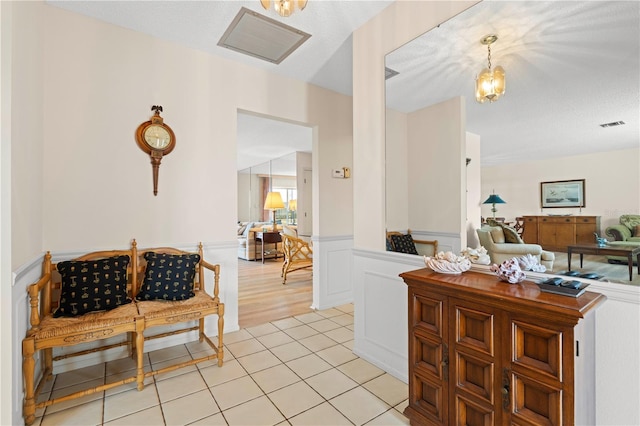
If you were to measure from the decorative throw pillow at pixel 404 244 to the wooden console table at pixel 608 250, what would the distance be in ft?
2.86

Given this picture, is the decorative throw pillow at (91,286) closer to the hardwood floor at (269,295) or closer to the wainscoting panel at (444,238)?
the hardwood floor at (269,295)

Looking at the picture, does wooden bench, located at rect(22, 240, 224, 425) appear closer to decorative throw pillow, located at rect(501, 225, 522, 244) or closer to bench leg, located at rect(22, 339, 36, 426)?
bench leg, located at rect(22, 339, 36, 426)

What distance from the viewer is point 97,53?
235 centimetres

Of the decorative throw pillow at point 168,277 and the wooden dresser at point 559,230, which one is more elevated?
the wooden dresser at point 559,230

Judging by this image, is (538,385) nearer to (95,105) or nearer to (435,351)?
(435,351)

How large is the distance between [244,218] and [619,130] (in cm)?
920

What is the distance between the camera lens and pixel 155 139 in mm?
2525

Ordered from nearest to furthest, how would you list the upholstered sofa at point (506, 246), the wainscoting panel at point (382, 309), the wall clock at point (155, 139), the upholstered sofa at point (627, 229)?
the upholstered sofa at point (627, 229) → the upholstered sofa at point (506, 246) → the wainscoting panel at point (382, 309) → the wall clock at point (155, 139)

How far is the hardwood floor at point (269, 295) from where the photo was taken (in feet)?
11.1

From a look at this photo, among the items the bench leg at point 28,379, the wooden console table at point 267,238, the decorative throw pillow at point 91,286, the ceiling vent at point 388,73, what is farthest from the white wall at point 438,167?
the wooden console table at point 267,238

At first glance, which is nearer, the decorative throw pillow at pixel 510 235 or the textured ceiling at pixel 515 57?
the textured ceiling at pixel 515 57

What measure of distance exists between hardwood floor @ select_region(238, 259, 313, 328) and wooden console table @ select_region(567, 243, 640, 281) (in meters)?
2.71

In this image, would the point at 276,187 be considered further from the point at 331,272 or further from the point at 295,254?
the point at 331,272

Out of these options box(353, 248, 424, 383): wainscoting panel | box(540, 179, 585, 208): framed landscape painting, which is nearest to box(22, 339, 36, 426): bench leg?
box(353, 248, 424, 383): wainscoting panel
